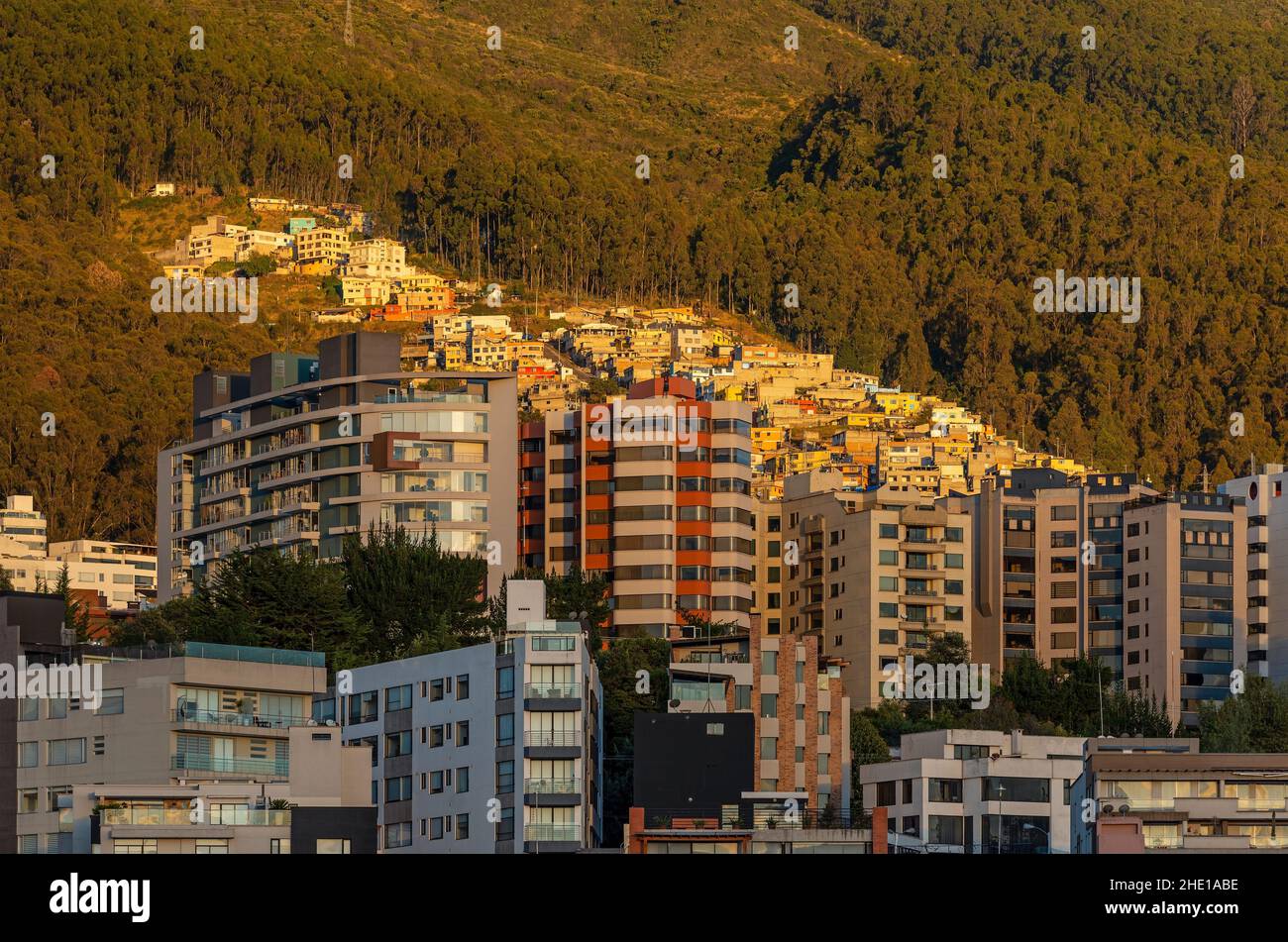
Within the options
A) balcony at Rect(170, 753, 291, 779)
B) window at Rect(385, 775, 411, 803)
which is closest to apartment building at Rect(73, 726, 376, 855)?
balcony at Rect(170, 753, 291, 779)

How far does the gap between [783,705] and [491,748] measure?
636 inches

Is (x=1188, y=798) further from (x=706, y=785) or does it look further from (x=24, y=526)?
(x=24, y=526)

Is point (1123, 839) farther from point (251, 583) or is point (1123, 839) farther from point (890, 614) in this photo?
point (890, 614)

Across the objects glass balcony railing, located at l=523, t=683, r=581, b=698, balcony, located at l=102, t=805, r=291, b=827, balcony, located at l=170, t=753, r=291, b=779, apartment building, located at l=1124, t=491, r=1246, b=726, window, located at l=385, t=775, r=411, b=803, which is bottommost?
window, located at l=385, t=775, r=411, b=803

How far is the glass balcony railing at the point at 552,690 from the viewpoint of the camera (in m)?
75.7

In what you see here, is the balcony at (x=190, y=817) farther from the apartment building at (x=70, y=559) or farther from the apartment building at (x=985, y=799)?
the apartment building at (x=70, y=559)

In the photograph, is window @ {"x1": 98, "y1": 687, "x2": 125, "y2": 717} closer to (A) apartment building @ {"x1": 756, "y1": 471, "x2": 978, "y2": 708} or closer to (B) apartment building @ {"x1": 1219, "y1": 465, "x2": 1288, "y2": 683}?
(A) apartment building @ {"x1": 756, "y1": 471, "x2": 978, "y2": 708}

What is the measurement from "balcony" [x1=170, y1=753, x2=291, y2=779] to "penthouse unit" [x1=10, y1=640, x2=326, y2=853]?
0.09 feet

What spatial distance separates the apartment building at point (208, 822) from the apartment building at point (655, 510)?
61.0 m

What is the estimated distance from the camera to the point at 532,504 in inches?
5266

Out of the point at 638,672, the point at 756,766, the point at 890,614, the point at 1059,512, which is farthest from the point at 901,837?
the point at 1059,512

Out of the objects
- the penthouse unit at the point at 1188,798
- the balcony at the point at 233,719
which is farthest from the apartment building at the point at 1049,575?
the balcony at the point at 233,719

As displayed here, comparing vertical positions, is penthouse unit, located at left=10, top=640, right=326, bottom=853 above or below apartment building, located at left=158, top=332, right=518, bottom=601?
below

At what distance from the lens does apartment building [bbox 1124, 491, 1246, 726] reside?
5167 inches
